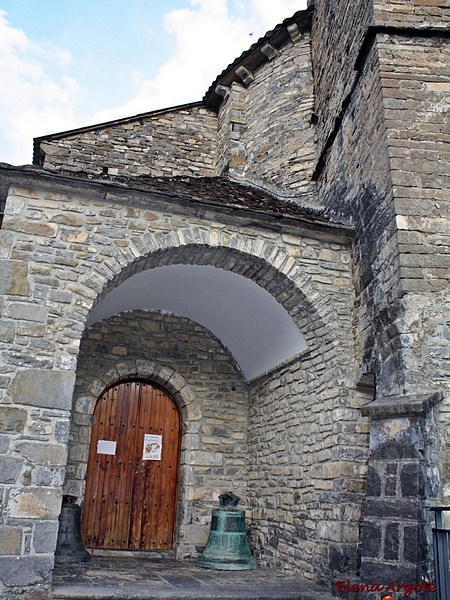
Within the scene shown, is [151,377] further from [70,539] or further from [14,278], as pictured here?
[14,278]

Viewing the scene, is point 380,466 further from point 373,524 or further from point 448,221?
point 448,221

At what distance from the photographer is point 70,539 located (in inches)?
220

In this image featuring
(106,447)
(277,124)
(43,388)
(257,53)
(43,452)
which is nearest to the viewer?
(43,452)

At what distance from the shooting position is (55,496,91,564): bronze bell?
5.48 metres

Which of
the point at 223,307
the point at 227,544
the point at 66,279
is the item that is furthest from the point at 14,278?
the point at 227,544

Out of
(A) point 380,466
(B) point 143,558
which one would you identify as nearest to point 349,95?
(A) point 380,466

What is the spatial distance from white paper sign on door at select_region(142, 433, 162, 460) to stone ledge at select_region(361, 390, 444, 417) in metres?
3.12

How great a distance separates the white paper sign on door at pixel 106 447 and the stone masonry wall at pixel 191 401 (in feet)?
1.07

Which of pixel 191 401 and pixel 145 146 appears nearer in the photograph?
pixel 191 401

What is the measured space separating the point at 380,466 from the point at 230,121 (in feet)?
21.9

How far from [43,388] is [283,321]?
2641mm

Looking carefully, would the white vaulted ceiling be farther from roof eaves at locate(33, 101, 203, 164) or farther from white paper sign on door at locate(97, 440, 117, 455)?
roof eaves at locate(33, 101, 203, 164)

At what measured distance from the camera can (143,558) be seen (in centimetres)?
620

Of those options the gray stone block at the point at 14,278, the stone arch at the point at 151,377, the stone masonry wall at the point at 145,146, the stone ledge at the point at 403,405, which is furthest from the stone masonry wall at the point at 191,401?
the stone masonry wall at the point at 145,146
